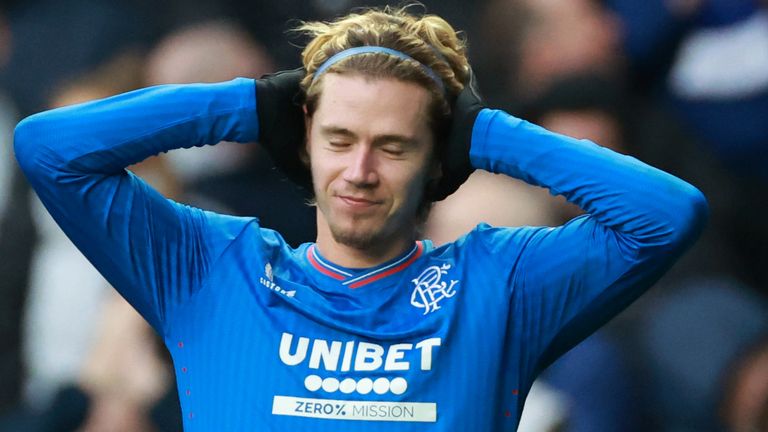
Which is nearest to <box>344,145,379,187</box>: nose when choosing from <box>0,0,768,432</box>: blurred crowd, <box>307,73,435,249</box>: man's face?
<box>307,73,435,249</box>: man's face

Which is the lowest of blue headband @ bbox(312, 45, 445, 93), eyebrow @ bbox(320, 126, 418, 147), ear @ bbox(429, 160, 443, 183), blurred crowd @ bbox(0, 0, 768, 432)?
blurred crowd @ bbox(0, 0, 768, 432)

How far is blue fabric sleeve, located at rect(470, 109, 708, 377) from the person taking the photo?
7.63 feet

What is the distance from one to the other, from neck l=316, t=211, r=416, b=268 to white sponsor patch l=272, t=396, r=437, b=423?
0.31 meters

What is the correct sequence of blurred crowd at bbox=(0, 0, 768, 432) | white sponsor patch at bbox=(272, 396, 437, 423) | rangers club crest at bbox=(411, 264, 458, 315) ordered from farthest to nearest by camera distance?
blurred crowd at bbox=(0, 0, 768, 432), rangers club crest at bbox=(411, 264, 458, 315), white sponsor patch at bbox=(272, 396, 437, 423)

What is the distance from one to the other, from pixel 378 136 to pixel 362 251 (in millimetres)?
255

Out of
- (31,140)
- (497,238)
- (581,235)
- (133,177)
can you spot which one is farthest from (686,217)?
(31,140)

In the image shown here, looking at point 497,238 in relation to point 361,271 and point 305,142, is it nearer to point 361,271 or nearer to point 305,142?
point 361,271

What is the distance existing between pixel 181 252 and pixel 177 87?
327 millimetres

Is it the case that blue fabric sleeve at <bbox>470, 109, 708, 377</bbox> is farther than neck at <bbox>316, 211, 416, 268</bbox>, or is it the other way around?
neck at <bbox>316, 211, 416, 268</bbox>

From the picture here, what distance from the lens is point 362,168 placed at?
7.61 feet

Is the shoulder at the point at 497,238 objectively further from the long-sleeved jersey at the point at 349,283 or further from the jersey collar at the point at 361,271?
the jersey collar at the point at 361,271

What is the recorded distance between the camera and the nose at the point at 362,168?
231cm

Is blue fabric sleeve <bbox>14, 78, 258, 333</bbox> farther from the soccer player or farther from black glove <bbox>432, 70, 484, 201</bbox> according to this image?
black glove <bbox>432, 70, 484, 201</bbox>

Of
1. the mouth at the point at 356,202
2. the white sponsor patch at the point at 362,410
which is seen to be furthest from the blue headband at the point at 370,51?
the white sponsor patch at the point at 362,410
